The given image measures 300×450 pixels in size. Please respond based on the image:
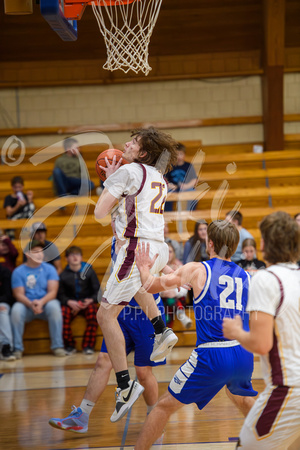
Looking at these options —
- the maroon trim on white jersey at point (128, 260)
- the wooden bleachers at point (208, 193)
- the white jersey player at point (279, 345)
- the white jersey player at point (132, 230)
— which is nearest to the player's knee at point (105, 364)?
the white jersey player at point (132, 230)

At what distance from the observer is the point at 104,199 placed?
13.9 feet

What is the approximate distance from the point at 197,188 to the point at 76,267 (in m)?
3.57

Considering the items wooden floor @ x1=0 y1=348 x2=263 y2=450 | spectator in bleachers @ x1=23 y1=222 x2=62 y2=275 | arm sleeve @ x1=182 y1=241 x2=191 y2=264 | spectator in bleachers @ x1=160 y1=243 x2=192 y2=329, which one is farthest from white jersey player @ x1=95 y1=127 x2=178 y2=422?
spectator in bleachers @ x1=23 y1=222 x2=62 y2=275

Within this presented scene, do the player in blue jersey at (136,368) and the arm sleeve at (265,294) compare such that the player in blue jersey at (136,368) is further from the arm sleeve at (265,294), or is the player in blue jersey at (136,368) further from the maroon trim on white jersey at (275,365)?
the arm sleeve at (265,294)

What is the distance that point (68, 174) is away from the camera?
33.9ft

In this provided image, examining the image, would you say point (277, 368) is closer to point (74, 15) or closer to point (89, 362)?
point (74, 15)

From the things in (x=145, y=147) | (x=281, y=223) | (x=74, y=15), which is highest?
(x=74, y=15)

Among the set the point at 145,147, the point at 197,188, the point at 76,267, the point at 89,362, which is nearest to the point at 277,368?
the point at 145,147

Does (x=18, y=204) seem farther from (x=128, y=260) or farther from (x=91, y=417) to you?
(x=128, y=260)

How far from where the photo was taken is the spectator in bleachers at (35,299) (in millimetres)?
7816

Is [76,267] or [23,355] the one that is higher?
[76,267]

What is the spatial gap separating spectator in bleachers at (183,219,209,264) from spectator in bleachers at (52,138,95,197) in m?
2.95

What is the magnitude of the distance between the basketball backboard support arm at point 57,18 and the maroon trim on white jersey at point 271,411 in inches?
137

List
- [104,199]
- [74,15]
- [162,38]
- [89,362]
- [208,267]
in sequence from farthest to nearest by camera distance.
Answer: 1. [162,38]
2. [89,362]
3. [74,15]
4. [104,199]
5. [208,267]
